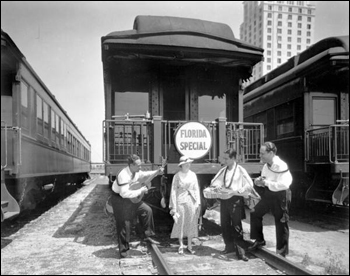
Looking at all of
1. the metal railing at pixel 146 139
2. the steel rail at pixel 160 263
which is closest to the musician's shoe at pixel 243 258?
the steel rail at pixel 160 263

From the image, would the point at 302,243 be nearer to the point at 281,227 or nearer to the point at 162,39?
the point at 281,227

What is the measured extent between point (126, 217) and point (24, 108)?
12.8 ft

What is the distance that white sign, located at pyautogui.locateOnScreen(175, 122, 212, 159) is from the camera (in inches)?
238

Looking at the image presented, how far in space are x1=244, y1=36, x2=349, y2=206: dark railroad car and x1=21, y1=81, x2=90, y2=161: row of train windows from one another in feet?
22.6

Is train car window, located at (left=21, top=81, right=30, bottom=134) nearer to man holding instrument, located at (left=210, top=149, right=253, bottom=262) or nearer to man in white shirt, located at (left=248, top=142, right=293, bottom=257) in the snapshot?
man holding instrument, located at (left=210, top=149, right=253, bottom=262)

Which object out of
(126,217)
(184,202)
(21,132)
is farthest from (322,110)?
(21,132)

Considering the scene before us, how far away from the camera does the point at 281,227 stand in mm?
4707

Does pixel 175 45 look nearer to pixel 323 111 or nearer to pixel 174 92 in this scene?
pixel 174 92

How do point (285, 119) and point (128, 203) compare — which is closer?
point (128, 203)

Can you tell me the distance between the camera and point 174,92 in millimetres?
7512

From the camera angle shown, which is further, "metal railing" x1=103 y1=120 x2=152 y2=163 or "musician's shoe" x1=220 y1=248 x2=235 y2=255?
"metal railing" x1=103 y1=120 x2=152 y2=163

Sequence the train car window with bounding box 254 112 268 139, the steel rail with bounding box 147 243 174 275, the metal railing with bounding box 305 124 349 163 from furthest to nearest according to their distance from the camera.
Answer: the train car window with bounding box 254 112 268 139
the metal railing with bounding box 305 124 349 163
the steel rail with bounding box 147 243 174 275

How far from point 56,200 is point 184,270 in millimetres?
10699

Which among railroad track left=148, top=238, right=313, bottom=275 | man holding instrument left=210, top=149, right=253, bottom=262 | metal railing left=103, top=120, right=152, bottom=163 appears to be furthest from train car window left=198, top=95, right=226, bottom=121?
railroad track left=148, top=238, right=313, bottom=275
